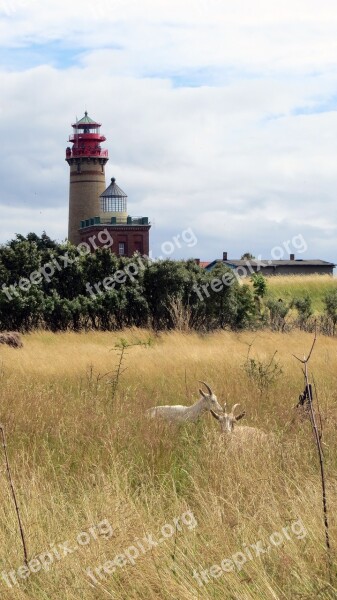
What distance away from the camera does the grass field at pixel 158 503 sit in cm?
503

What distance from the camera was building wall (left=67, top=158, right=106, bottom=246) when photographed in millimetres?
69425

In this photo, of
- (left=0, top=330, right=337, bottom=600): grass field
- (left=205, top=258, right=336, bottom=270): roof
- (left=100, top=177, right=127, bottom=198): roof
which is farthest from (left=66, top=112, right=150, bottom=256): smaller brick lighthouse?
(left=0, top=330, right=337, bottom=600): grass field

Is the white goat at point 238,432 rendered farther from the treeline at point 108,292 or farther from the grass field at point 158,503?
the treeline at point 108,292

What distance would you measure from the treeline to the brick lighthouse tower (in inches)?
1440

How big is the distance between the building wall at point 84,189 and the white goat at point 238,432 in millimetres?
60965

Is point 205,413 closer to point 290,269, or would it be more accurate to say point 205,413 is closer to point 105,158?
point 105,158

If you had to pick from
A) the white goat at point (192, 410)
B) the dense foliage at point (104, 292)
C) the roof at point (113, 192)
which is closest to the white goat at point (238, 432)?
the white goat at point (192, 410)

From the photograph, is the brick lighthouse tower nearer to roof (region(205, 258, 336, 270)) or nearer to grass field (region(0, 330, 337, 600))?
roof (region(205, 258, 336, 270))

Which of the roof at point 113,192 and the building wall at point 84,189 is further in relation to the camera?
the building wall at point 84,189

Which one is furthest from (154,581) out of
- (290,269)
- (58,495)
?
(290,269)

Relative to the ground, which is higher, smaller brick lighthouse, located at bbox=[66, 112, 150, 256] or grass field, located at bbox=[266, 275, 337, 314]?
smaller brick lighthouse, located at bbox=[66, 112, 150, 256]

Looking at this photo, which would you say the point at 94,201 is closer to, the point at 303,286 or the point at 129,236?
the point at 129,236

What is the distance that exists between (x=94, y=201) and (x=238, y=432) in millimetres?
62401

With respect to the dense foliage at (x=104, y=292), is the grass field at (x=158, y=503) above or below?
below
